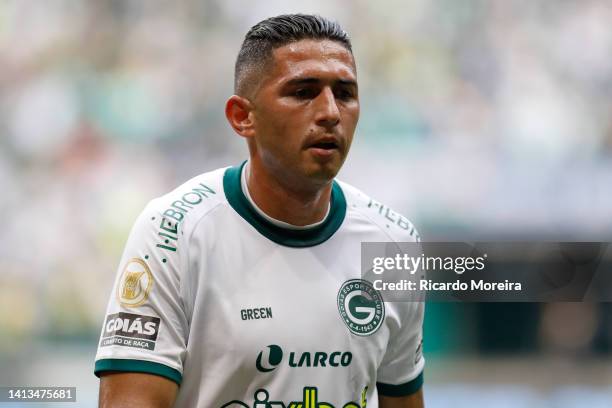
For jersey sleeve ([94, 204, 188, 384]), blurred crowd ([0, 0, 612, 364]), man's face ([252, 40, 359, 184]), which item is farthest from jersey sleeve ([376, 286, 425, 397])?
blurred crowd ([0, 0, 612, 364])

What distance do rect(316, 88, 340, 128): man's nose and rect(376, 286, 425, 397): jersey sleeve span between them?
590 mm

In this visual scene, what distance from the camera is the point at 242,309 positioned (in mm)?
2340

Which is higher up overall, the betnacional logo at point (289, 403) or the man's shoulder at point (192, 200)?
the man's shoulder at point (192, 200)

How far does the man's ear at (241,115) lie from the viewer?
250cm

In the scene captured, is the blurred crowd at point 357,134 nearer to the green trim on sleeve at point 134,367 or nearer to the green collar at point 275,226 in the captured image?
the green collar at point 275,226

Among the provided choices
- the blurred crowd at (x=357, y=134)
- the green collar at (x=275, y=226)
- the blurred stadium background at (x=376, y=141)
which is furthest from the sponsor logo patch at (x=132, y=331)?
the blurred crowd at (x=357, y=134)

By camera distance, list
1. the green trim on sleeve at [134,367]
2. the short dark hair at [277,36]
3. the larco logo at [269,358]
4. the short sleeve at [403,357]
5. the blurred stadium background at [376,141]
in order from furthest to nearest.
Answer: the blurred stadium background at [376,141], the short sleeve at [403,357], the short dark hair at [277,36], the larco logo at [269,358], the green trim on sleeve at [134,367]

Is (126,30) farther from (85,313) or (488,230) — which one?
(488,230)

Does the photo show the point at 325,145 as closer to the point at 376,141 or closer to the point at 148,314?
the point at 148,314

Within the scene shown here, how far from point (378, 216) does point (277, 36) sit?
0.61 m

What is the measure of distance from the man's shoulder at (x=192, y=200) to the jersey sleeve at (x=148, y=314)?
7 centimetres

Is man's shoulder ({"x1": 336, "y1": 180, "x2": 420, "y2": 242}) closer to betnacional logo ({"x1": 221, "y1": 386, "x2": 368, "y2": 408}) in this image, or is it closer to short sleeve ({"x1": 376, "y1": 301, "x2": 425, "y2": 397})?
short sleeve ({"x1": 376, "y1": 301, "x2": 425, "y2": 397})

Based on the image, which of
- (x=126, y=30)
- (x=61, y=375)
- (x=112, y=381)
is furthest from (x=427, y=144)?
(x=112, y=381)

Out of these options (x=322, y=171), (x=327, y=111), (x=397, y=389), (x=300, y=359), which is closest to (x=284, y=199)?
(x=322, y=171)
